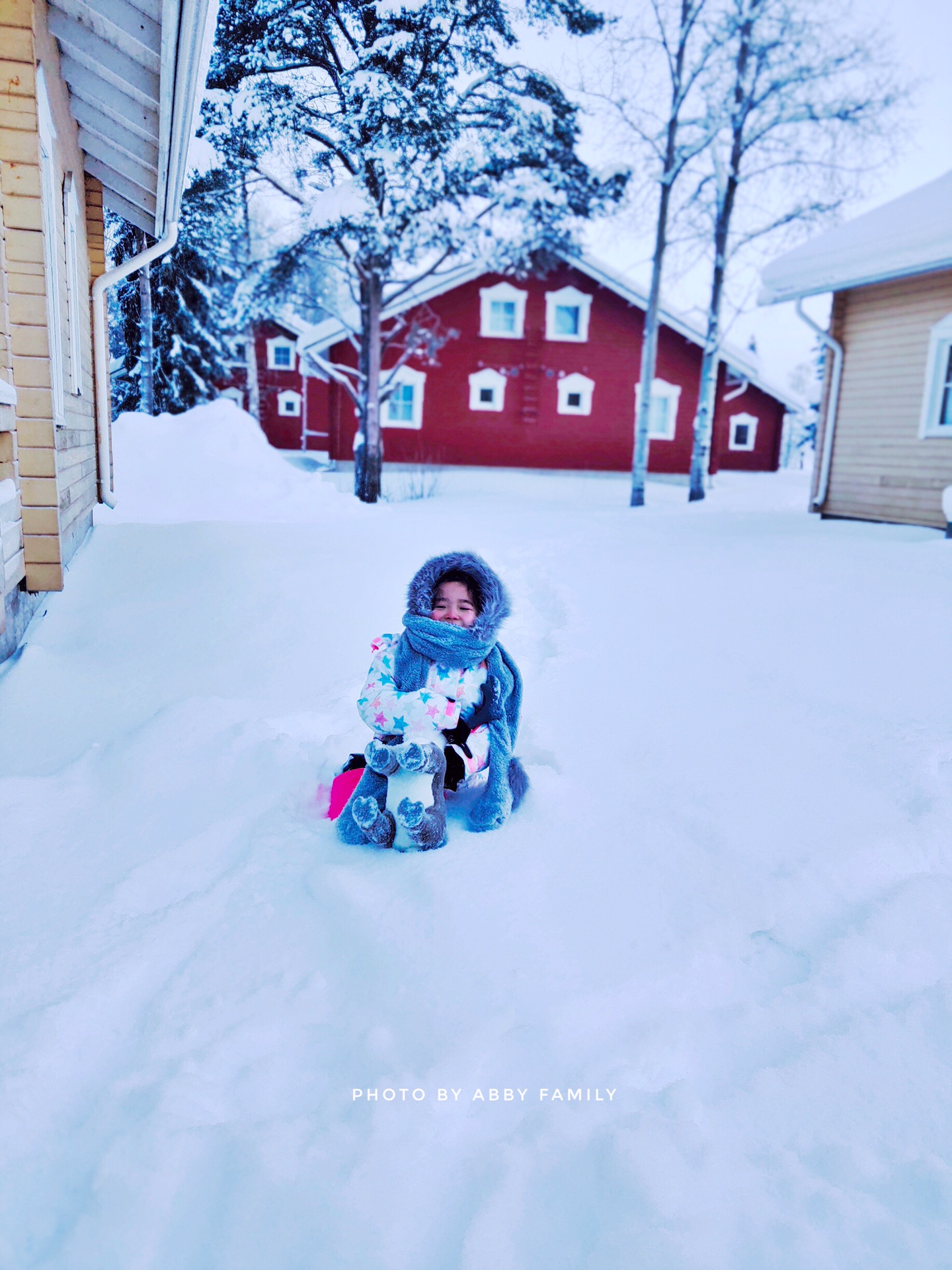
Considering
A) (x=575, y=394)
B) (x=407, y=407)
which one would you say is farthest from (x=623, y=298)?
(x=407, y=407)

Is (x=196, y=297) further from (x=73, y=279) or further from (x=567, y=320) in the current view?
(x=567, y=320)

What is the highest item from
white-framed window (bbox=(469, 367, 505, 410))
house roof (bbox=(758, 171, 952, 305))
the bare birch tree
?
the bare birch tree

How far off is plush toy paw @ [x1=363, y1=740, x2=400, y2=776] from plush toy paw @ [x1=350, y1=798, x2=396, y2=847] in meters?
0.09

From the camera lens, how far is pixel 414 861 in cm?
228

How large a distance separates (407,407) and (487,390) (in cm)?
202

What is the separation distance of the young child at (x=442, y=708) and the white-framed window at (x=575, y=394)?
18276 millimetres

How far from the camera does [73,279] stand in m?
5.99

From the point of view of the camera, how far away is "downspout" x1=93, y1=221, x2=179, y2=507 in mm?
6379

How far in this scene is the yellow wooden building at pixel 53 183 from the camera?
3697mm

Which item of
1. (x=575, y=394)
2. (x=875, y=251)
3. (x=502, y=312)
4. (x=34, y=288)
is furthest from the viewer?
(x=575, y=394)

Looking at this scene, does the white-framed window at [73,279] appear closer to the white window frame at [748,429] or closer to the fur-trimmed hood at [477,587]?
the fur-trimmed hood at [477,587]

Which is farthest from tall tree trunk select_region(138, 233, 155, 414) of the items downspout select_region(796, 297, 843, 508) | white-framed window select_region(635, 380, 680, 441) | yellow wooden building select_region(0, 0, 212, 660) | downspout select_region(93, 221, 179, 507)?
white-framed window select_region(635, 380, 680, 441)

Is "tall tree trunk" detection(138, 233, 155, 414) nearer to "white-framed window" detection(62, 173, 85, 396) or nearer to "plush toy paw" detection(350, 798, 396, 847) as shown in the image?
"white-framed window" detection(62, 173, 85, 396)

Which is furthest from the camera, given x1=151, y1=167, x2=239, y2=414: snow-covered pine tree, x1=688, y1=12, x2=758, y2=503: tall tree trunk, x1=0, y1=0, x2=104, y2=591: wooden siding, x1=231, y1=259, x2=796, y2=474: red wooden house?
x1=231, y1=259, x2=796, y2=474: red wooden house
